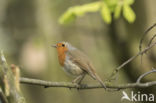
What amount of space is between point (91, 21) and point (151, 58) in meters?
2.90

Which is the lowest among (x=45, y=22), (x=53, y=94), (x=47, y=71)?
(x=53, y=94)

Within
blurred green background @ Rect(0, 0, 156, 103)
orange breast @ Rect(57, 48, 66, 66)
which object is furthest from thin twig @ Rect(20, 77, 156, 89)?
blurred green background @ Rect(0, 0, 156, 103)

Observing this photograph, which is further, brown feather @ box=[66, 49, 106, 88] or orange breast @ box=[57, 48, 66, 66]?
orange breast @ box=[57, 48, 66, 66]

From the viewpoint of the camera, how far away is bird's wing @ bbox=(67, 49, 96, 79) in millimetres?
4027

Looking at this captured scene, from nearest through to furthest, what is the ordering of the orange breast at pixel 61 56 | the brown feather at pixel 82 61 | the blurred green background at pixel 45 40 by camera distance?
the brown feather at pixel 82 61, the orange breast at pixel 61 56, the blurred green background at pixel 45 40

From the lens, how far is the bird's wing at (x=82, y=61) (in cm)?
403

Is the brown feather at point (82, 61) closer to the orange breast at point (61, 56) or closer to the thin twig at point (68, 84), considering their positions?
the orange breast at point (61, 56)

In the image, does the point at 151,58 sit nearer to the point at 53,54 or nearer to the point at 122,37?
the point at 122,37

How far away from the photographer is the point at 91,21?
27.7 feet

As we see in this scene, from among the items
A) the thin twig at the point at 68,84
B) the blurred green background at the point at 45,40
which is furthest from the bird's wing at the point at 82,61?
the blurred green background at the point at 45,40

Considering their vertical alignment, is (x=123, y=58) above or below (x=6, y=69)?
below

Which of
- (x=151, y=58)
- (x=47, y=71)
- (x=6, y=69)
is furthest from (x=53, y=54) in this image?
(x=6, y=69)

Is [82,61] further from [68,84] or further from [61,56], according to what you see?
[68,84]

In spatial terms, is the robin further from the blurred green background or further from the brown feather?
the blurred green background
